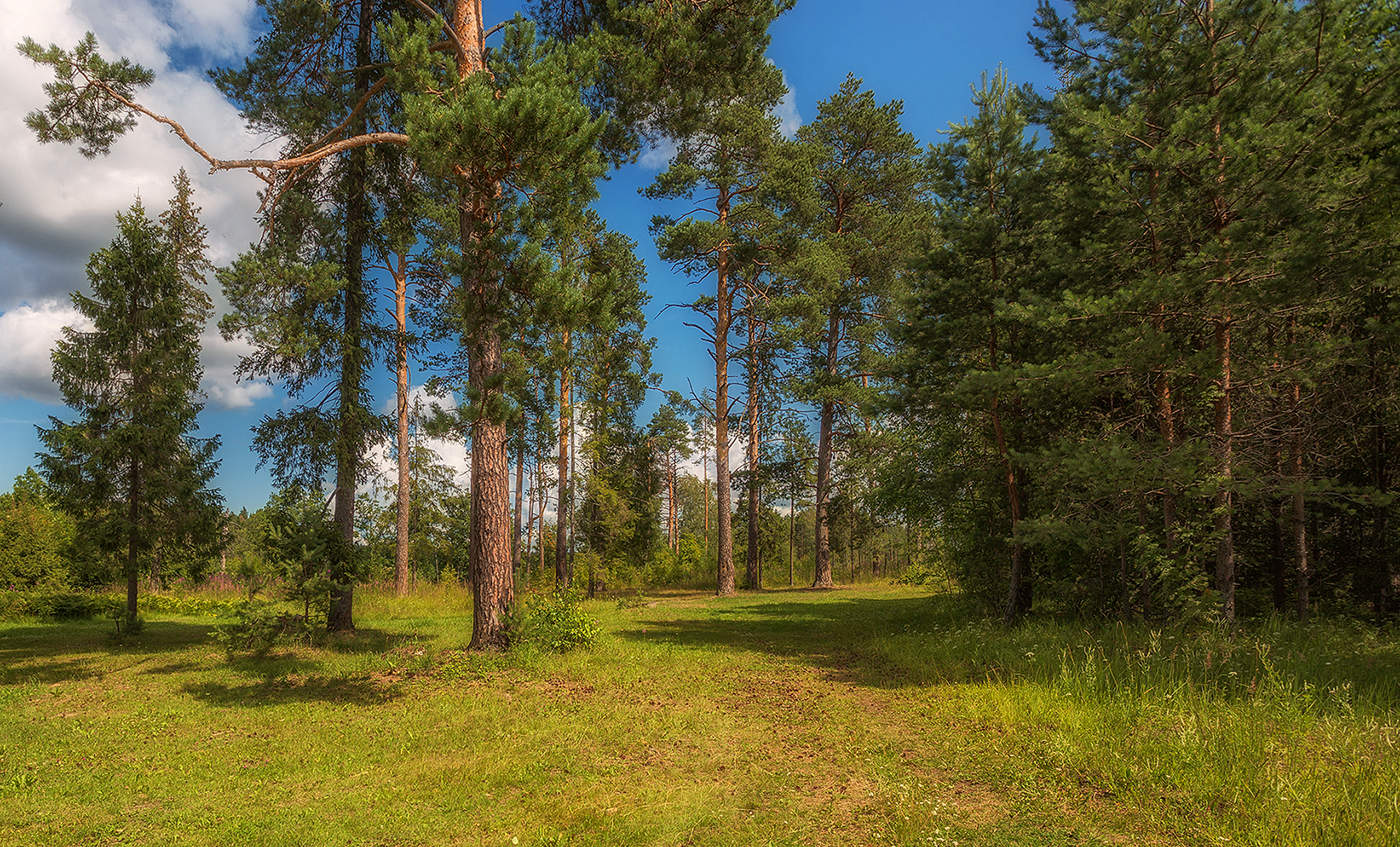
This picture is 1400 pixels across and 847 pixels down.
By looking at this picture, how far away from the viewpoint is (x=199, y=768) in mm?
4910

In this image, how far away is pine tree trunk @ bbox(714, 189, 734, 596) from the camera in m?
20.8

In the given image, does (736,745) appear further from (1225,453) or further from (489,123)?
(1225,453)

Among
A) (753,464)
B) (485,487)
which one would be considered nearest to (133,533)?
(485,487)

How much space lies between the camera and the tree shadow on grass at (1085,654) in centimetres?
567

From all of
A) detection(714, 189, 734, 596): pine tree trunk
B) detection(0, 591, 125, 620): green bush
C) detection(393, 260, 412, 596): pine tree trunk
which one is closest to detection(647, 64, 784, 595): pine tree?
detection(714, 189, 734, 596): pine tree trunk

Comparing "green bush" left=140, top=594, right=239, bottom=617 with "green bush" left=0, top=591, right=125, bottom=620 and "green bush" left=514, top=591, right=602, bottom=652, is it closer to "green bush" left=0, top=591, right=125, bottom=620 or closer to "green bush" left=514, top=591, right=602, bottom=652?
"green bush" left=0, top=591, right=125, bottom=620

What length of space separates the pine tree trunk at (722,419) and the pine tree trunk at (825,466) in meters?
4.08

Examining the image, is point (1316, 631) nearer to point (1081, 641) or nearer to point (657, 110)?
point (1081, 641)

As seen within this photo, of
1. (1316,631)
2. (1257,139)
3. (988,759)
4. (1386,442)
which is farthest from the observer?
(1386,442)

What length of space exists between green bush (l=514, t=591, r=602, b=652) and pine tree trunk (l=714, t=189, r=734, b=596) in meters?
11.2

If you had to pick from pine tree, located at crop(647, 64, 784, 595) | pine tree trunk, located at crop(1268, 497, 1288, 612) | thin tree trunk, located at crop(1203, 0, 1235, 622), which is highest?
pine tree, located at crop(647, 64, 784, 595)

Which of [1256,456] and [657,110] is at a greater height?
[657,110]

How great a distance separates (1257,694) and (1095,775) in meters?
2.49

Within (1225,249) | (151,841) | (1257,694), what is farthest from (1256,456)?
(151,841)
